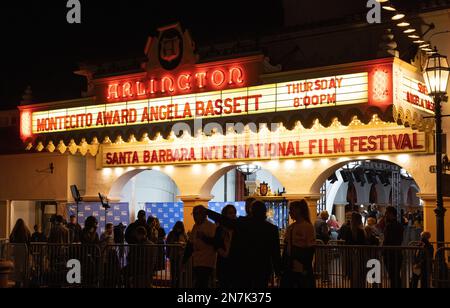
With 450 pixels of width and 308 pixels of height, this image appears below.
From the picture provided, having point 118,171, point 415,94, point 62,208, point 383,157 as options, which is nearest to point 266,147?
point 383,157

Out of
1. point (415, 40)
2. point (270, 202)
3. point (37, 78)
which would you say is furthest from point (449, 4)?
point (37, 78)

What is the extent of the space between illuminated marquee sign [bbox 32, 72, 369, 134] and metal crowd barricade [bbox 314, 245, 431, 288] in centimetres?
369

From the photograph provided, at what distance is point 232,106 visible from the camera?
18781 mm

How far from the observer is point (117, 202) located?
24547 millimetres

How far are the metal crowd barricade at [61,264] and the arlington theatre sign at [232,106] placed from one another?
4.29 metres

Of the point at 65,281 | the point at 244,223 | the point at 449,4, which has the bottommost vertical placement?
the point at 65,281

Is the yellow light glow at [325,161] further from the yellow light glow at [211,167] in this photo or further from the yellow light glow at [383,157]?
the yellow light glow at [211,167]

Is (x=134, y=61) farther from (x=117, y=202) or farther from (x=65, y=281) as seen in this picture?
(x=65, y=281)

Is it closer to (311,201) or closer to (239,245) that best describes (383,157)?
(311,201)

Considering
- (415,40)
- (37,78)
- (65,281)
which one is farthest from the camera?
(37,78)

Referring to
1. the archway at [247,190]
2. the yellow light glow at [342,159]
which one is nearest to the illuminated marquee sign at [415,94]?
the yellow light glow at [342,159]
